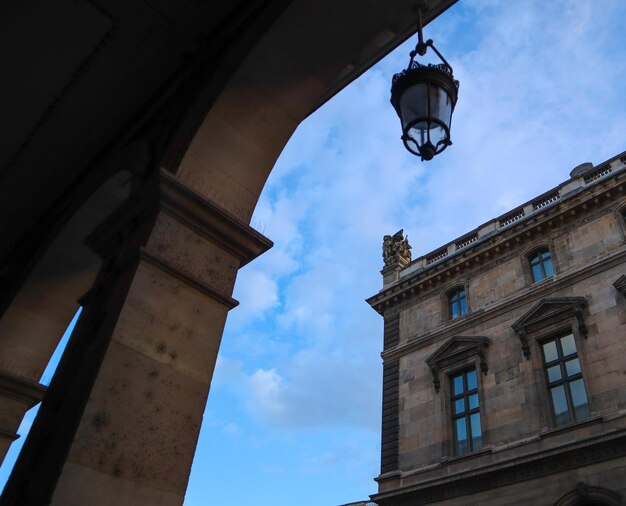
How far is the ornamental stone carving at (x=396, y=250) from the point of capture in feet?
94.1

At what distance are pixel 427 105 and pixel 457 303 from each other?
20.7m

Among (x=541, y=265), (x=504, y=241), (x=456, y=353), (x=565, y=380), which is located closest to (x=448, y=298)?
(x=456, y=353)

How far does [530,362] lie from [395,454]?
6533 mm

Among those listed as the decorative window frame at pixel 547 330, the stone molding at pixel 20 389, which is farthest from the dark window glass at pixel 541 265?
the stone molding at pixel 20 389

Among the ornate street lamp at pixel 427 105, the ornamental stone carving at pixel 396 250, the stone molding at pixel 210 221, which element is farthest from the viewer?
the ornamental stone carving at pixel 396 250

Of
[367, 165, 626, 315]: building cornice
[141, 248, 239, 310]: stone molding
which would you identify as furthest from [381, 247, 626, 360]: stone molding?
[141, 248, 239, 310]: stone molding

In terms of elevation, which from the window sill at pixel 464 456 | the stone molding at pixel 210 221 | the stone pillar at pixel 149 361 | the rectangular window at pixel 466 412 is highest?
the rectangular window at pixel 466 412

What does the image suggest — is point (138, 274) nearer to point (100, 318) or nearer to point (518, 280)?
point (100, 318)

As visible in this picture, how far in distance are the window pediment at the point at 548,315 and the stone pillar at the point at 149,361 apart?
17.7m

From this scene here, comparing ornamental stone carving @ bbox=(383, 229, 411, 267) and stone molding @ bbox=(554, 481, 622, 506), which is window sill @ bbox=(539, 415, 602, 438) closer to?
stone molding @ bbox=(554, 481, 622, 506)

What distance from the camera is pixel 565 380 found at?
18688 mm

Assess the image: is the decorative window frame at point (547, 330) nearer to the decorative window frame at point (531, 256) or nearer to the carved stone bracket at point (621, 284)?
the carved stone bracket at point (621, 284)

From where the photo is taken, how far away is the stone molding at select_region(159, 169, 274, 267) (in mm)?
4082

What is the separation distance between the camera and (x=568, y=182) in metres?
23.1
